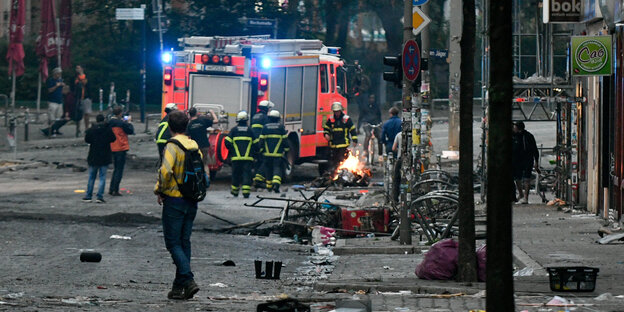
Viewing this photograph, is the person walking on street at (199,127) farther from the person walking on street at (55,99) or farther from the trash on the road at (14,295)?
the trash on the road at (14,295)

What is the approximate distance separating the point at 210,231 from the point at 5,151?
15504 millimetres

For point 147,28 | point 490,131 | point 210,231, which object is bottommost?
point 210,231

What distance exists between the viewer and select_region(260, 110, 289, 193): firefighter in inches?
1003

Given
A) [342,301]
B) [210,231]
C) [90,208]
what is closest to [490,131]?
[342,301]

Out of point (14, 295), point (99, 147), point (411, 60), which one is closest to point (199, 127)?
point (99, 147)

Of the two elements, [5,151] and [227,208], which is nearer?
[227,208]

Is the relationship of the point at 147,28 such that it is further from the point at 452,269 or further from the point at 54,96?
the point at 452,269

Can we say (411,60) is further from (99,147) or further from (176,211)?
(99,147)

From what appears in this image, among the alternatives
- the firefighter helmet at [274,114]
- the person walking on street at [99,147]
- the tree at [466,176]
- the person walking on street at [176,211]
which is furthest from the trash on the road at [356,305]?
the firefighter helmet at [274,114]

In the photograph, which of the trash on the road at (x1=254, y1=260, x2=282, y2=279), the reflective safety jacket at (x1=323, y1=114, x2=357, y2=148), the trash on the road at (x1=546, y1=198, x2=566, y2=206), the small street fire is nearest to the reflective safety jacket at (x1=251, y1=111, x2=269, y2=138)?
the small street fire

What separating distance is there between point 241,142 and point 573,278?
14348 mm

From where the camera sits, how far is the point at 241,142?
24.8 metres

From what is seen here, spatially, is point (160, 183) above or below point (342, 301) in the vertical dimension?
above

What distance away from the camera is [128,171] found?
2917 centimetres
